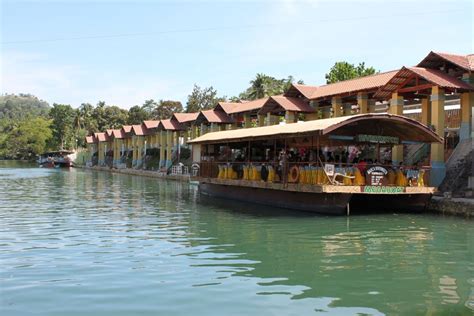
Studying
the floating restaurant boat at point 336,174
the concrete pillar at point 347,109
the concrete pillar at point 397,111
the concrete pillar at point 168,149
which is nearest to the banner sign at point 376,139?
the floating restaurant boat at point 336,174

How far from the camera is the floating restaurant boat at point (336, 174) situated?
17109 mm

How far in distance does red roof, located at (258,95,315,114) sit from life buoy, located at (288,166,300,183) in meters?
14.2

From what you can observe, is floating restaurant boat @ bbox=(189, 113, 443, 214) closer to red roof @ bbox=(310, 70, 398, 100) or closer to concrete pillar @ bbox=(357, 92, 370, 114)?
concrete pillar @ bbox=(357, 92, 370, 114)

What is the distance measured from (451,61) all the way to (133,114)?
7620cm

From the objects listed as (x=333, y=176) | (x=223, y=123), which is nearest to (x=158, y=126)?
(x=223, y=123)

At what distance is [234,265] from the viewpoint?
957 cm

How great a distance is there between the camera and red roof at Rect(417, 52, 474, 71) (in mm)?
21748

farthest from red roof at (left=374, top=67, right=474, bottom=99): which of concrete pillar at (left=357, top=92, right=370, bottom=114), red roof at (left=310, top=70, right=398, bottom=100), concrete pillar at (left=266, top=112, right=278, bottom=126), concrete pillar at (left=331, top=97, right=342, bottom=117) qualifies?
concrete pillar at (left=266, top=112, right=278, bottom=126)

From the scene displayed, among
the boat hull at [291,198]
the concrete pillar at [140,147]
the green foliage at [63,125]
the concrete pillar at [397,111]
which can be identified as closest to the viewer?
the boat hull at [291,198]

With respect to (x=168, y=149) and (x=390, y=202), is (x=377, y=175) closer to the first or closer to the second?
(x=390, y=202)

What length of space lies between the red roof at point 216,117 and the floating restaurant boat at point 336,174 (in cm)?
1811

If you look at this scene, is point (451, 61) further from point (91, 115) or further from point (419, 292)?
point (91, 115)

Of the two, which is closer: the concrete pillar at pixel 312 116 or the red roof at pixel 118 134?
the concrete pillar at pixel 312 116

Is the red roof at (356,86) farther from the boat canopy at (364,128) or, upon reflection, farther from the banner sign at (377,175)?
the banner sign at (377,175)
